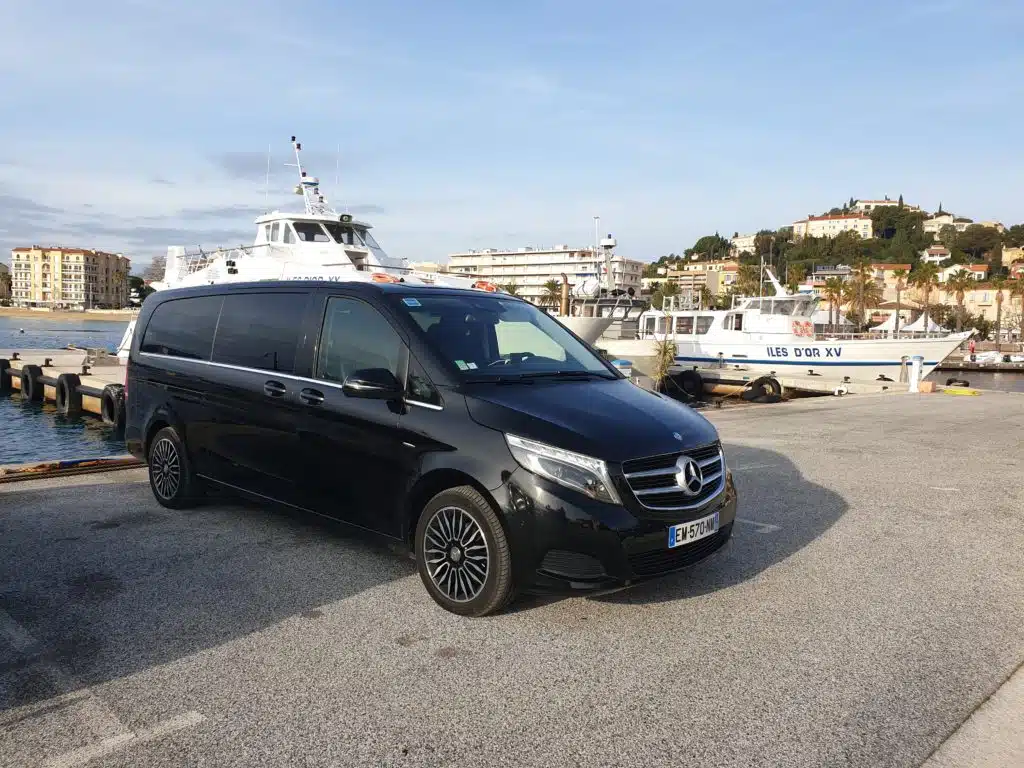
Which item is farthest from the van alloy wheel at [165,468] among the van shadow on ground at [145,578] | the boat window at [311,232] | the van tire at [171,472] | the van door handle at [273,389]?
the boat window at [311,232]

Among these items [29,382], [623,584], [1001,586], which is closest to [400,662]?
[623,584]

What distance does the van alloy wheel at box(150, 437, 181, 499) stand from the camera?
20.4 feet

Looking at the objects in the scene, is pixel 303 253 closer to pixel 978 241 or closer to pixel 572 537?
pixel 572 537

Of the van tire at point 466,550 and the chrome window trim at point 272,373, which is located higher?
the chrome window trim at point 272,373

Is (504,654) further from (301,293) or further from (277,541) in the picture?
(301,293)

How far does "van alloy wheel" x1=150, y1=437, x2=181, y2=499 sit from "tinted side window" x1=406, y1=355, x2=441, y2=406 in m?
2.73

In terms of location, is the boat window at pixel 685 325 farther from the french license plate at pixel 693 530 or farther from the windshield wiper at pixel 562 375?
the french license plate at pixel 693 530

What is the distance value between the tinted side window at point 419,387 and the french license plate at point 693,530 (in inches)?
59.3

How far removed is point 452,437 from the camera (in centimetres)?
423

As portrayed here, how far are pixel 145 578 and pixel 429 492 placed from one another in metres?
1.89

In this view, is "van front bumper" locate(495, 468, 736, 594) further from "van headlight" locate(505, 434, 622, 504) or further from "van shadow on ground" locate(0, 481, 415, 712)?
"van shadow on ground" locate(0, 481, 415, 712)

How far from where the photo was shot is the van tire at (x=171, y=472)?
6125mm

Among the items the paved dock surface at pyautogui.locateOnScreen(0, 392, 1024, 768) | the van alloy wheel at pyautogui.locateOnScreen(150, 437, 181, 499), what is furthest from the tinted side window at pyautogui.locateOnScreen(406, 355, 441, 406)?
the van alloy wheel at pyautogui.locateOnScreen(150, 437, 181, 499)

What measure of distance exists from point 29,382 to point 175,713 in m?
22.9
